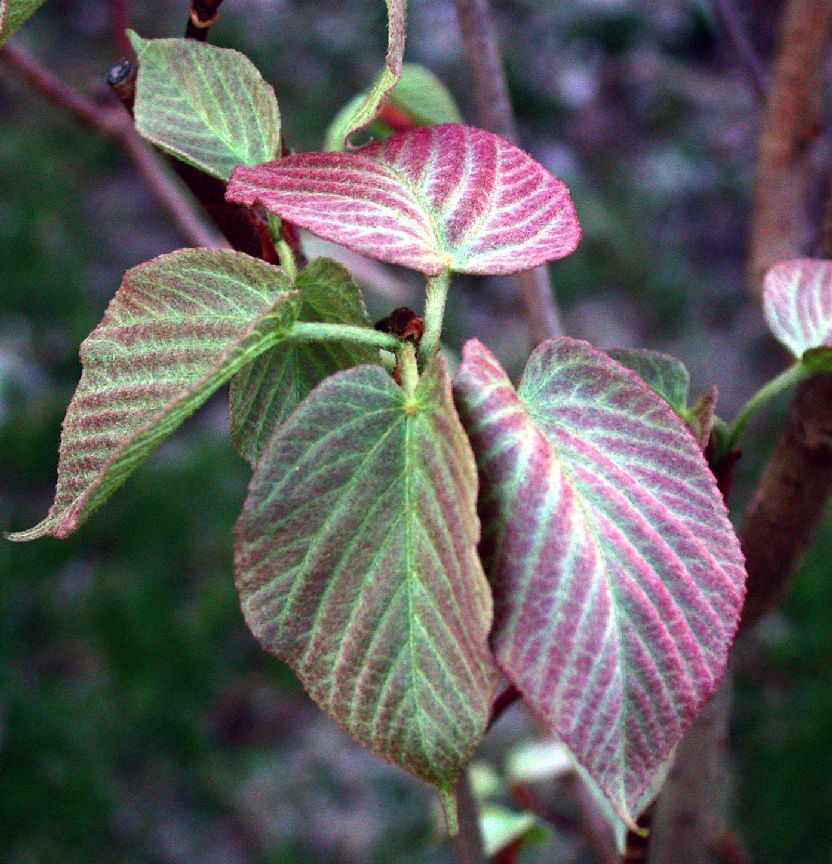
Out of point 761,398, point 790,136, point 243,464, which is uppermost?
point 761,398

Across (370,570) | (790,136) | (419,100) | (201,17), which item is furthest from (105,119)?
(370,570)

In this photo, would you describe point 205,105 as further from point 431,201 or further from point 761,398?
point 761,398

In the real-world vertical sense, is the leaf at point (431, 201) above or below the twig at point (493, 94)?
above

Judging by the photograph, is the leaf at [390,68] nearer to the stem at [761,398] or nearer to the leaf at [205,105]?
the leaf at [205,105]

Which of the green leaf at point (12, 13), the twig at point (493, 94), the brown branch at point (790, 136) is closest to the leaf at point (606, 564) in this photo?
the green leaf at point (12, 13)

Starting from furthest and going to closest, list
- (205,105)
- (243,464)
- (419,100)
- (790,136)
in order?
(243,464) → (790,136) → (419,100) → (205,105)

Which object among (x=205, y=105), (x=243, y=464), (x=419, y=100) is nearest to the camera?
(x=205, y=105)
